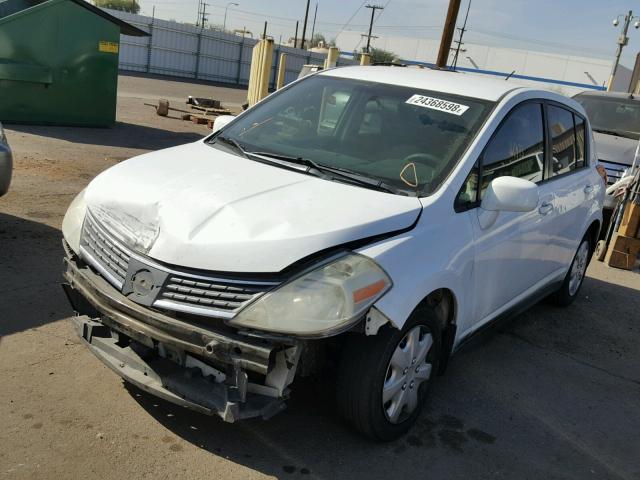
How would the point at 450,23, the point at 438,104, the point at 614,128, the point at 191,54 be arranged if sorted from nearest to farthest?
the point at 438,104
the point at 614,128
the point at 450,23
the point at 191,54

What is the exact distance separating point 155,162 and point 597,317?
4308mm

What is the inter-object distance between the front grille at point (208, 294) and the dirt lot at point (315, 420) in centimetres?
75

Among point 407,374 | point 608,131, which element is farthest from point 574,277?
point 608,131

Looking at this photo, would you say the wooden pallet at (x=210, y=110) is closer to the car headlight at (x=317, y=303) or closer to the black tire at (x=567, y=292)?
the black tire at (x=567, y=292)

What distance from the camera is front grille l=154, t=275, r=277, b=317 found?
2758 mm

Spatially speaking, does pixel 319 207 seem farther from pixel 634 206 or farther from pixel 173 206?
pixel 634 206

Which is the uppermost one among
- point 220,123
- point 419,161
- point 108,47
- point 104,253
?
point 419,161

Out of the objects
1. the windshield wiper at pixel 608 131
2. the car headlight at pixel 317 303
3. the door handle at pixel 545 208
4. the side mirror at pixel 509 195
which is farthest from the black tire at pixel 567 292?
the windshield wiper at pixel 608 131

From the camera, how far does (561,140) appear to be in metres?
4.89

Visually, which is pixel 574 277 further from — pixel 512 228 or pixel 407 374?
pixel 407 374

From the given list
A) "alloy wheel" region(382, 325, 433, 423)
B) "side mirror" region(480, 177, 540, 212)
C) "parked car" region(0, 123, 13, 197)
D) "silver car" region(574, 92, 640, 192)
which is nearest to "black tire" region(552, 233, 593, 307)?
"side mirror" region(480, 177, 540, 212)

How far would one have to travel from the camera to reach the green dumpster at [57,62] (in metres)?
11.2

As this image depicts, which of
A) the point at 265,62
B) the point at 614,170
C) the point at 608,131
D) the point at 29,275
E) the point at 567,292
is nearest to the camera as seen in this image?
the point at 29,275

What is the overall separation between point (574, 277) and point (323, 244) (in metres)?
3.83
